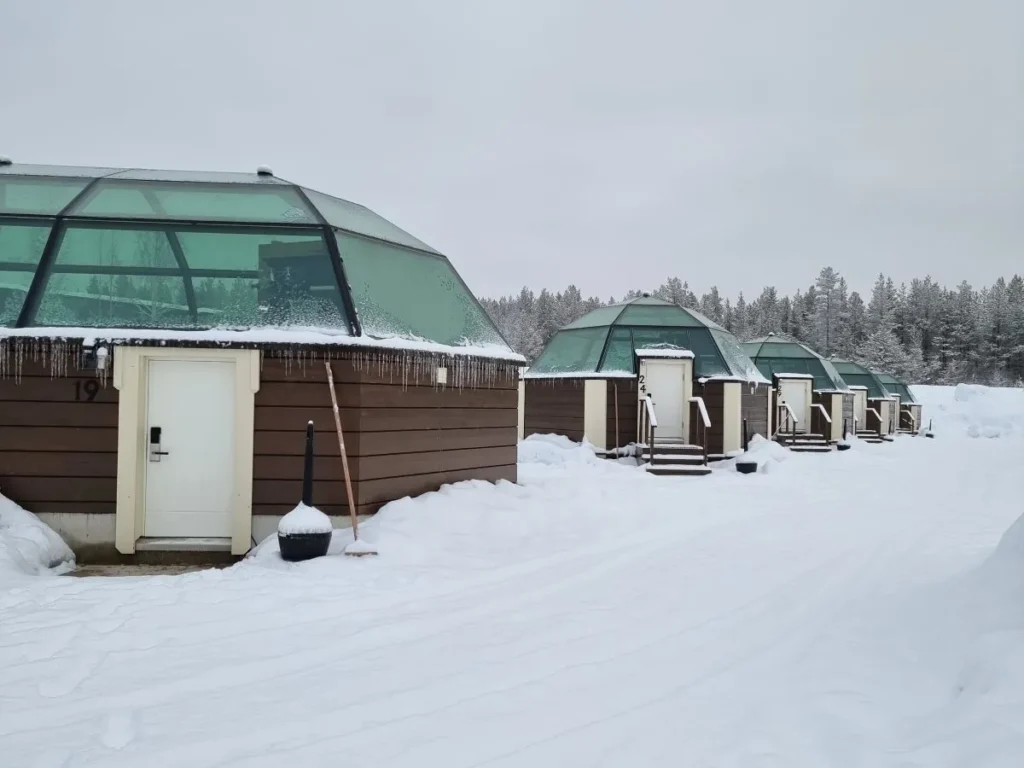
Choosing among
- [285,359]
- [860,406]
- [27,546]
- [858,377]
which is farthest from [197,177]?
[858,377]

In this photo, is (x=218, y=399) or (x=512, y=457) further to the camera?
(x=512, y=457)

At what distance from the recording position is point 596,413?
44.8 ft

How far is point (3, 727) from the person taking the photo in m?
2.54

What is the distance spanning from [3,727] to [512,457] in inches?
234

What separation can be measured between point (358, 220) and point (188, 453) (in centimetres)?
324

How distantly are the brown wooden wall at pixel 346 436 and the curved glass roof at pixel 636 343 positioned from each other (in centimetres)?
767

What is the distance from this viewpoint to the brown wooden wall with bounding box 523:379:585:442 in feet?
45.8

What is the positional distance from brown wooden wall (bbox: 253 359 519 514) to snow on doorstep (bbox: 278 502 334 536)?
784mm

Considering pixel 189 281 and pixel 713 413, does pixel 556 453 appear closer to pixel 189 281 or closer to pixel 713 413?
pixel 713 413

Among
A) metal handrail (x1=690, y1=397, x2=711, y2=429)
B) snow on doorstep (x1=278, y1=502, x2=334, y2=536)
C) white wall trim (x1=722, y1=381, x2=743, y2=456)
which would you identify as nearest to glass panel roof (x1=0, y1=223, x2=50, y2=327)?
snow on doorstep (x1=278, y1=502, x2=334, y2=536)

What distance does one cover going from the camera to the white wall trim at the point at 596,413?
13.6m

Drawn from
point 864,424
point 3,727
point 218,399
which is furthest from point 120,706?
point 864,424

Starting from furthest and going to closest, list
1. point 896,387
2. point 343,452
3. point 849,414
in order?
point 896,387
point 849,414
point 343,452

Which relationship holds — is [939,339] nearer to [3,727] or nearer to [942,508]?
[942,508]
